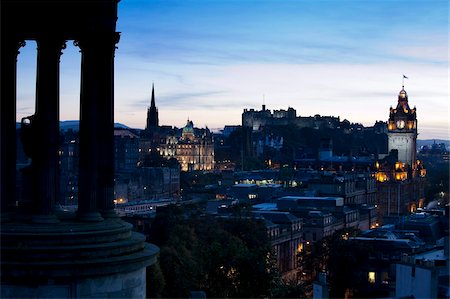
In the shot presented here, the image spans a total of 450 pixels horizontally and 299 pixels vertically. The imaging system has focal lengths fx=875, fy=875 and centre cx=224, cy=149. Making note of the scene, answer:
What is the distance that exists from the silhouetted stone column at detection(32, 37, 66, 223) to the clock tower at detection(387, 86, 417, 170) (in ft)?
A: 552

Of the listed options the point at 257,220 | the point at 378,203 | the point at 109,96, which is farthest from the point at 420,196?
the point at 109,96

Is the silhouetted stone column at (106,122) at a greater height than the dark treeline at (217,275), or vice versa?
the silhouetted stone column at (106,122)

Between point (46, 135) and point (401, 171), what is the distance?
473ft

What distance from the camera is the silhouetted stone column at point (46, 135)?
1439 centimetres

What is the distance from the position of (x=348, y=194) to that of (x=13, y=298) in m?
107

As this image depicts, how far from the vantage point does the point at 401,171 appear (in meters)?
155

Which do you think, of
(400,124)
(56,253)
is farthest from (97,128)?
(400,124)

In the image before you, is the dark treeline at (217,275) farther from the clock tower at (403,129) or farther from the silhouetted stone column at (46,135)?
the clock tower at (403,129)

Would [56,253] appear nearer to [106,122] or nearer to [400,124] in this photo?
[106,122]

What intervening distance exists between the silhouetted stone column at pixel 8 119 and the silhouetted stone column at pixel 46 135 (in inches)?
31.5

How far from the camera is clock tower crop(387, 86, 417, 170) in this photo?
18100cm

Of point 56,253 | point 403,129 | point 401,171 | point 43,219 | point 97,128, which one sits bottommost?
point 401,171

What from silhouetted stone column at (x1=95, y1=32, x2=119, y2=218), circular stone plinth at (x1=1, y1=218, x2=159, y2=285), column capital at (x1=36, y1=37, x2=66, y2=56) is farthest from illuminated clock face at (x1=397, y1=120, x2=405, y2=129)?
circular stone plinth at (x1=1, y1=218, x2=159, y2=285)

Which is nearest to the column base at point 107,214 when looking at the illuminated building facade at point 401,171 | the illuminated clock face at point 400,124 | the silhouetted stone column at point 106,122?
the silhouetted stone column at point 106,122
